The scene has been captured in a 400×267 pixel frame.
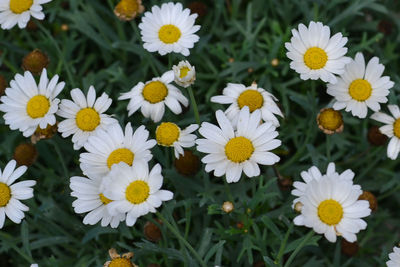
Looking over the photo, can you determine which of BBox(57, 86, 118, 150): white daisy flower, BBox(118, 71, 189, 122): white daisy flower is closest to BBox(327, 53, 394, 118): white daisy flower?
BBox(118, 71, 189, 122): white daisy flower

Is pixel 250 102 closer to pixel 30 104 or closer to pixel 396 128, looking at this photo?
pixel 396 128

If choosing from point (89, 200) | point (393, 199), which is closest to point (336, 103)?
point (393, 199)

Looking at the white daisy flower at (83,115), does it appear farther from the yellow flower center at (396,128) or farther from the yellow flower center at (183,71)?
the yellow flower center at (396,128)

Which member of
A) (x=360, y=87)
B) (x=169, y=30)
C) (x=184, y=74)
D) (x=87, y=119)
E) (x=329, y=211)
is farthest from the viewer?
(x=169, y=30)

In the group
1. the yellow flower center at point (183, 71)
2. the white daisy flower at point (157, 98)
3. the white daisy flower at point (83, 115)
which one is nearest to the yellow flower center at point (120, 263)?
the white daisy flower at point (83, 115)

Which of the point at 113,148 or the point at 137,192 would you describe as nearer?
the point at 137,192

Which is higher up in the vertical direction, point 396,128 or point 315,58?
point 315,58

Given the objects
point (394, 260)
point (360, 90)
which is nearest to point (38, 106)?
point (360, 90)

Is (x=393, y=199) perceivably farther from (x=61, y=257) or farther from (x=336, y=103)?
(x=61, y=257)
